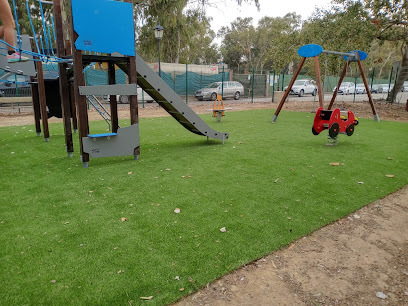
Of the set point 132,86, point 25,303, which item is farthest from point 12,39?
point 25,303

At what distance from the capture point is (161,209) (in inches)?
141

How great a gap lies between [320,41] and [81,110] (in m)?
12.8

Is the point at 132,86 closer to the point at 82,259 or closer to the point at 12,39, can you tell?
the point at 12,39

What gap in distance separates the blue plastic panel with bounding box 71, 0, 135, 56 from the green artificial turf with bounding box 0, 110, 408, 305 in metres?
2.09

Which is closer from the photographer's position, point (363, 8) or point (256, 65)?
point (363, 8)

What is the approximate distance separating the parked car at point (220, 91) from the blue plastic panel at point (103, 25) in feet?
53.6

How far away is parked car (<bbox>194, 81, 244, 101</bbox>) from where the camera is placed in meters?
21.8

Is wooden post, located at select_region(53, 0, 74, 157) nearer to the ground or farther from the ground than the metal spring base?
farther from the ground

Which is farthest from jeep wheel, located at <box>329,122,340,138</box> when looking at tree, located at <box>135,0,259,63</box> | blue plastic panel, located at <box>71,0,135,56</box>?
tree, located at <box>135,0,259,63</box>

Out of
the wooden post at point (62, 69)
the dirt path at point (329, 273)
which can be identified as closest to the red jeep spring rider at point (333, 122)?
the dirt path at point (329, 273)

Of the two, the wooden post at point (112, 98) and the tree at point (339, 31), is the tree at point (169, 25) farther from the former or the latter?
the wooden post at point (112, 98)

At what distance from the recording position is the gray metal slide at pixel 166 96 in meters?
5.63

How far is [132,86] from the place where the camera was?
5.35 metres

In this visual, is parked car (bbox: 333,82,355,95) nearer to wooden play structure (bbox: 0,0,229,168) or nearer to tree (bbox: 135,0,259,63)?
tree (bbox: 135,0,259,63)
